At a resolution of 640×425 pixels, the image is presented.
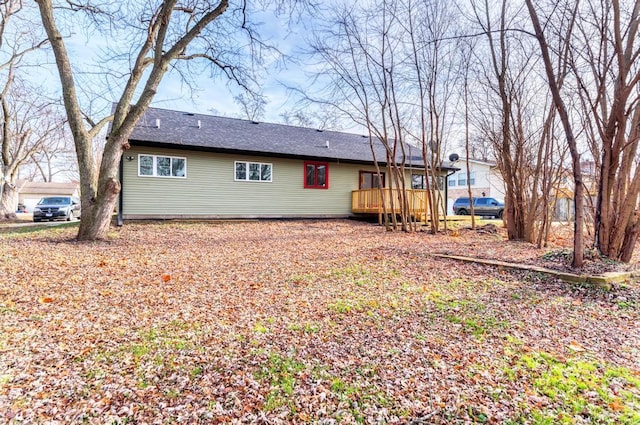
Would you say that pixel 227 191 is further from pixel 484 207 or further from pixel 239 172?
pixel 484 207

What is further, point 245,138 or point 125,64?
point 245,138

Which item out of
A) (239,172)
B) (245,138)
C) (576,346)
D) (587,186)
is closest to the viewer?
(576,346)

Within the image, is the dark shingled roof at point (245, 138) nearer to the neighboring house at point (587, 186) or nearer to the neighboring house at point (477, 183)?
the neighboring house at point (587, 186)

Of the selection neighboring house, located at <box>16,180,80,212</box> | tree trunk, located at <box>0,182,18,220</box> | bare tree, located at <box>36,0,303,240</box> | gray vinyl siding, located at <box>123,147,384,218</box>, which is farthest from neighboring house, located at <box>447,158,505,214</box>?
neighboring house, located at <box>16,180,80,212</box>

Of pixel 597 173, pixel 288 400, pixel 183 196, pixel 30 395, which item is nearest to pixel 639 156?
pixel 597 173

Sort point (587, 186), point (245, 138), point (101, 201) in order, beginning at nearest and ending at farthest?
point (101, 201) < point (587, 186) < point (245, 138)

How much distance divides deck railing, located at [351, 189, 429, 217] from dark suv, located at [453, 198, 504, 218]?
9.60m

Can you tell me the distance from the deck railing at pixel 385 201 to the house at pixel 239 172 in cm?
5

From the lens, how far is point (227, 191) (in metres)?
12.8

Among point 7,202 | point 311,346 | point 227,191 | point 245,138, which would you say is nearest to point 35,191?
point 7,202

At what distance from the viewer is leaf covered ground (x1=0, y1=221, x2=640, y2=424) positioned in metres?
1.98

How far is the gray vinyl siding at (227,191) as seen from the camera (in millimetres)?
11484

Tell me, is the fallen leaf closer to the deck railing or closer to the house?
the house

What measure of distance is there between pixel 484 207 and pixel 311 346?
72.9ft
